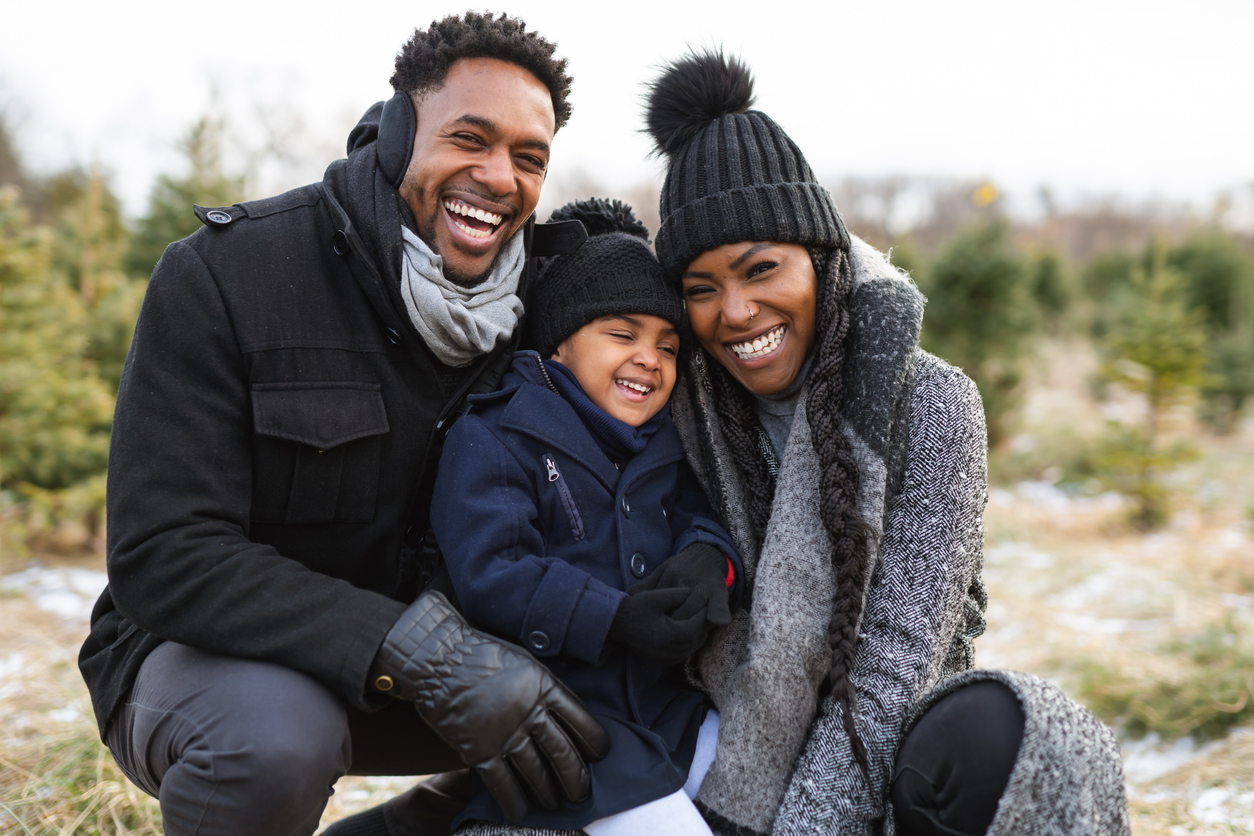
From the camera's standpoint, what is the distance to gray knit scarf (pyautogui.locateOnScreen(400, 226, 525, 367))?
6.18 ft

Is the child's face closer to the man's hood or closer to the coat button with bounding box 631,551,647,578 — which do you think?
the coat button with bounding box 631,551,647,578

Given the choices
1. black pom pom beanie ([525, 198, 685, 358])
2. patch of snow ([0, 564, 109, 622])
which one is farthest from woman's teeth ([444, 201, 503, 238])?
patch of snow ([0, 564, 109, 622])

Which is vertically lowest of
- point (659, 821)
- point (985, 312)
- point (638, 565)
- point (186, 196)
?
point (659, 821)

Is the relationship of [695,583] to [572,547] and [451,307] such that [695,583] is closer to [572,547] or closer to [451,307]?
[572,547]

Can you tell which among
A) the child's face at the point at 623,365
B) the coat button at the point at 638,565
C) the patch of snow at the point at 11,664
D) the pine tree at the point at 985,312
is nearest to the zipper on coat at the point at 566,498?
the coat button at the point at 638,565

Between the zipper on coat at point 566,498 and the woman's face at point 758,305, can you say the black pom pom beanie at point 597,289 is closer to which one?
the woman's face at point 758,305

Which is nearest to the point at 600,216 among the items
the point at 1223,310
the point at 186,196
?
the point at 186,196

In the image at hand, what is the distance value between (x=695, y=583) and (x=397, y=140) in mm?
1312

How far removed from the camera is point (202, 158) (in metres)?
6.40

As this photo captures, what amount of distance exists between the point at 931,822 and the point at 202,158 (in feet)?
22.6

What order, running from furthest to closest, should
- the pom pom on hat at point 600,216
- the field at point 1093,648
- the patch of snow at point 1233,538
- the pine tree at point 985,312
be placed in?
1. the pine tree at point 985,312
2. the patch of snow at point 1233,538
3. the field at point 1093,648
4. the pom pom on hat at point 600,216

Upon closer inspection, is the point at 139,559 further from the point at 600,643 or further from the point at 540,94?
the point at 540,94

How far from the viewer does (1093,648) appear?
13.5ft

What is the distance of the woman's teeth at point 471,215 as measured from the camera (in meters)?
2.02
